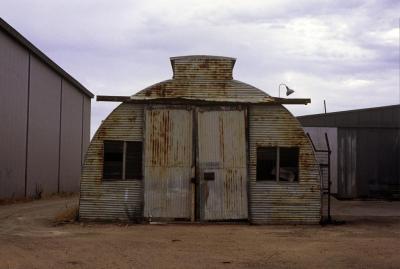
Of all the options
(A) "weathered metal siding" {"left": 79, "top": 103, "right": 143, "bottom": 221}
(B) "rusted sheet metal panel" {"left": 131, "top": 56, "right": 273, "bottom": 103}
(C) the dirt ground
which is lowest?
(C) the dirt ground

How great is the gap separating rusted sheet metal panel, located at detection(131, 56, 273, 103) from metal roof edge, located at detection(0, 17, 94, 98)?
1088 centimetres

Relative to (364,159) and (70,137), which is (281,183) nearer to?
(364,159)

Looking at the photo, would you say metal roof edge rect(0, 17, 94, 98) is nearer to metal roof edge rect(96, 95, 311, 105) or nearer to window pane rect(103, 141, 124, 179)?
metal roof edge rect(96, 95, 311, 105)

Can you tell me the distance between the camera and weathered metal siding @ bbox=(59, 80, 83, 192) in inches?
1521

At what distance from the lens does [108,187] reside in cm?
1794

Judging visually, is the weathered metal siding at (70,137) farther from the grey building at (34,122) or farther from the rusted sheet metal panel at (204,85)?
the rusted sheet metal panel at (204,85)

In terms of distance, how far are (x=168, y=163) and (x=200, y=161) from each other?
99 cm

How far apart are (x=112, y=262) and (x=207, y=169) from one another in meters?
7.28

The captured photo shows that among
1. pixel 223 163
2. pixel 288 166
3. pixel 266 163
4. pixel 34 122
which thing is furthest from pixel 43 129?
pixel 288 166

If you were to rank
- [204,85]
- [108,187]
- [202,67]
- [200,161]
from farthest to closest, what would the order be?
[202,67] → [204,85] → [200,161] → [108,187]

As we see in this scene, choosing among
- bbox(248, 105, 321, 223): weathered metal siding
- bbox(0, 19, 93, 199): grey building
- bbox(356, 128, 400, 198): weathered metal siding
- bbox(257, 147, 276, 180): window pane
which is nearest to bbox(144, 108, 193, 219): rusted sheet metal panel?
bbox(248, 105, 321, 223): weathered metal siding

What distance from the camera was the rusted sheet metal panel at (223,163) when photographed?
17.8 m

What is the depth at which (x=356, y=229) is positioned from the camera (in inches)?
667

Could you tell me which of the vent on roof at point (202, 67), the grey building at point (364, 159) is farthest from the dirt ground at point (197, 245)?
the grey building at point (364, 159)
